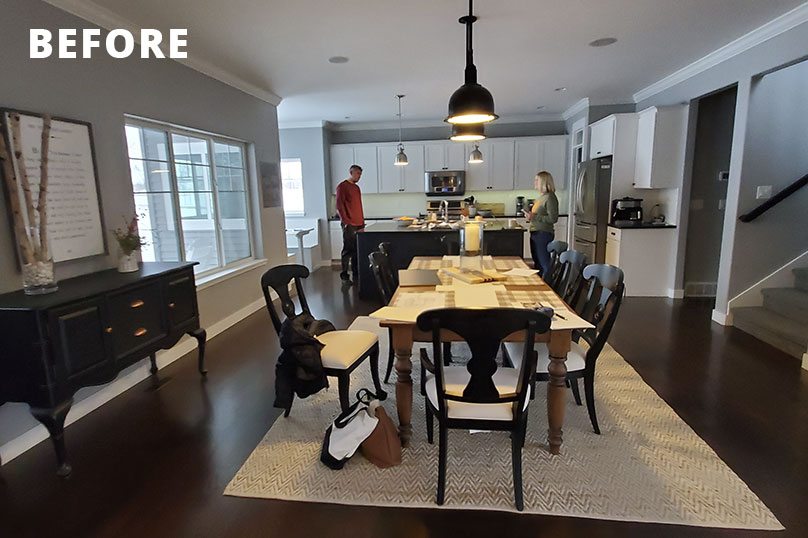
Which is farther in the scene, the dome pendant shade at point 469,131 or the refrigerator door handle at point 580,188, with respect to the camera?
the refrigerator door handle at point 580,188

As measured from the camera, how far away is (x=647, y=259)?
5238 millimetres

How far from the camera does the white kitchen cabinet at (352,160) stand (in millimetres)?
7957

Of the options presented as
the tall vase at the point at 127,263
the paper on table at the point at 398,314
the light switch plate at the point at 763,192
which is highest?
the light switch plate at the point at 763,192

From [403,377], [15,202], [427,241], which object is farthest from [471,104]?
[427,241]

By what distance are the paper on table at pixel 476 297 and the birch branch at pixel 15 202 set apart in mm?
2311

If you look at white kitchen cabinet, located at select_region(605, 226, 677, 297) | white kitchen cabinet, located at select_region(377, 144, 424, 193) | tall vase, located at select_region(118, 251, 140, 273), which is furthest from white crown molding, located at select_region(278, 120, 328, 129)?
tall vase, located at select_region(118, 251, 140, 273)

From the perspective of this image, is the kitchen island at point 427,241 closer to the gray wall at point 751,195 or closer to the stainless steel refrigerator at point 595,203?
the stainless steel refrigerator at point 595,203

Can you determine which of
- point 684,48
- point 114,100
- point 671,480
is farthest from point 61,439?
point 684,48

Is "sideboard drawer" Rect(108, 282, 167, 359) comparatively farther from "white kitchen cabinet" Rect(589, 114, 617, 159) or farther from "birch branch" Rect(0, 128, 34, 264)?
"white kitchen cabinet" Rect(589, 114, 617, 159)

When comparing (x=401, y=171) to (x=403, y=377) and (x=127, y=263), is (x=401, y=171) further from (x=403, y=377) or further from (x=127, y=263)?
(x=403, y=377)

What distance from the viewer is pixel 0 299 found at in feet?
6.95

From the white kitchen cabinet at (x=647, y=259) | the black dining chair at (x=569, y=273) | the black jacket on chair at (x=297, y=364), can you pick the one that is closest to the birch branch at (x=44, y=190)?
the black jacket on chair at (x=297, y=364)

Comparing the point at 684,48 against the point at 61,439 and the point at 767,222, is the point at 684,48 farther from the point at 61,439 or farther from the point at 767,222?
the point at 61,439

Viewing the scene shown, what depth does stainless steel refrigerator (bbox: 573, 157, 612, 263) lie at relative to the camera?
560 centimetres
